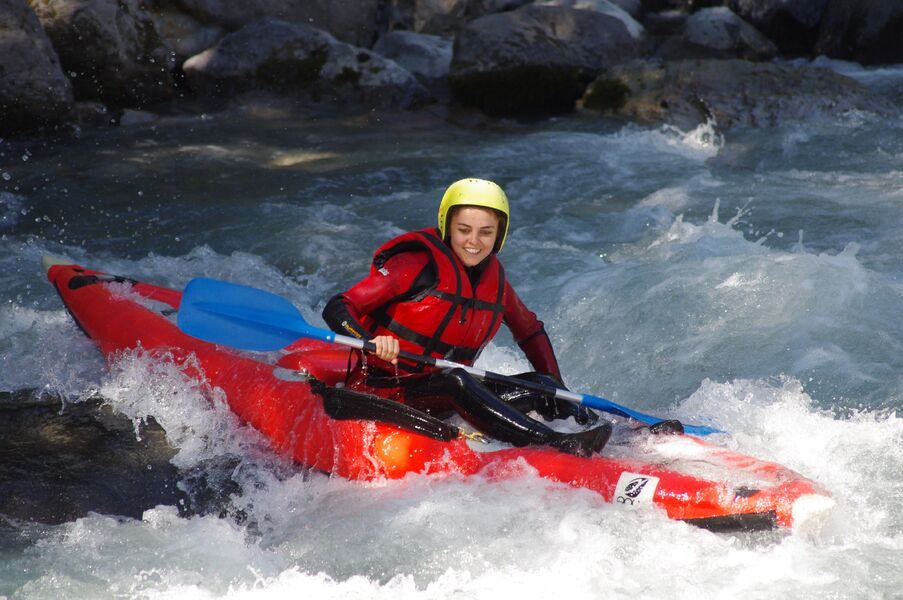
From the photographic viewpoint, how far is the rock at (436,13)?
514 inches

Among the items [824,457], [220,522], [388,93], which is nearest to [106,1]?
[388,93]

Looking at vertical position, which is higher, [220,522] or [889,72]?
[889,72]

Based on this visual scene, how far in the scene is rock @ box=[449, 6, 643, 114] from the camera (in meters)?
10.6

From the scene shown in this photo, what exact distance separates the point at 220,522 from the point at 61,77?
696cm

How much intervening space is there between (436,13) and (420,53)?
1.39 metres

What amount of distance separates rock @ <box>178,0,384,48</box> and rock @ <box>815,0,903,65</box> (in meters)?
5.70

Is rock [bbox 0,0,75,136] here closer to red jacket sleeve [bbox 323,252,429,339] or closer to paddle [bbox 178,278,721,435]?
paddle [bbox 178,278,721,435]

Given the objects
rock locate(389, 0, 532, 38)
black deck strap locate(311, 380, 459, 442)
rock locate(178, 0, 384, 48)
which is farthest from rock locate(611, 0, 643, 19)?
black deck strap locate(311, 380, 459, 442)

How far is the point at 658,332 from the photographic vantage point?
204 inches

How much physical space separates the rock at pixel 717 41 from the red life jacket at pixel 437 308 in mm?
9399

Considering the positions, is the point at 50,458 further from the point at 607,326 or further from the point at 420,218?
the point at 420,218

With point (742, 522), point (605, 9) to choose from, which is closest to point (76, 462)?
point (742, 522)

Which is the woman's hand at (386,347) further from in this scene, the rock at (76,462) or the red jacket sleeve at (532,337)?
the rock at (76,462)

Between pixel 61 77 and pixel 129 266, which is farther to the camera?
pixel 61 77
